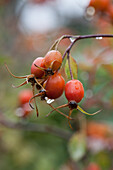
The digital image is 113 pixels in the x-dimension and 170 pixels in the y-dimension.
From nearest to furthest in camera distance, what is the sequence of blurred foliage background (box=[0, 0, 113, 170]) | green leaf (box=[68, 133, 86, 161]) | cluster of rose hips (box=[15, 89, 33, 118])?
green leaf (box=[68, 133, 86, 161])
blurred foliage background (box=[0, 0, 113, 170])
cluster of rose hips (box=[15, 89, 33, 118])

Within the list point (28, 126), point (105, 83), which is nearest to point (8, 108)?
point (28, 126)

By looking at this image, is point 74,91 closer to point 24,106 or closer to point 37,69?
point 37,69

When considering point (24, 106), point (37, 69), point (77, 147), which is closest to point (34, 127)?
point (24, 106)

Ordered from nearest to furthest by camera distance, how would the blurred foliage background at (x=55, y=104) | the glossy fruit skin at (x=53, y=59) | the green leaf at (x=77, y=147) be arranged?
the glossy fruit skin at (x=53, y=59), the green leaf at (x=77, y=147), the blurred foliage background at (x=55, y=104)

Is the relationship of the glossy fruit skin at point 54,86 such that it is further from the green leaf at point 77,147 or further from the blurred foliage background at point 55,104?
the green leaf at point 77,147

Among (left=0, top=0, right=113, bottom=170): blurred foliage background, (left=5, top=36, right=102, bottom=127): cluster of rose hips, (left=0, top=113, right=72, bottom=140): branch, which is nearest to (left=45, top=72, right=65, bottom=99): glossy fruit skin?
(left=5, top=36, right=102, bottom=127): cluster of rose hips

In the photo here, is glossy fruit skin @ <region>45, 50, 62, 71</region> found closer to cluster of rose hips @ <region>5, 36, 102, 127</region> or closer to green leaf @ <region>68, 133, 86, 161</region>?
cluster of rose hips @ <region>5, 36, 102, 127</region>

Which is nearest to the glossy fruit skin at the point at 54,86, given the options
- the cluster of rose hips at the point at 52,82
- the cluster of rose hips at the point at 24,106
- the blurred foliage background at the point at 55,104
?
the cluster of rose hips at the point at 52,82
